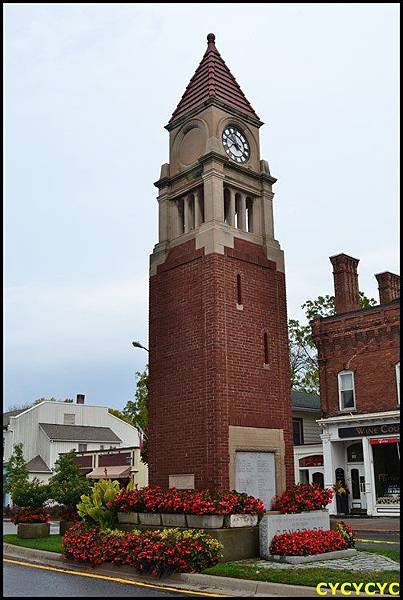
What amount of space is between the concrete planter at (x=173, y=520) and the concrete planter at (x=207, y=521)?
319 mm

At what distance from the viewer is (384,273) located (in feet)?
123

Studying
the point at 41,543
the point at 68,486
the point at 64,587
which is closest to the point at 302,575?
the point at 64,587

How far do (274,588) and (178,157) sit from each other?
13091 millimetres

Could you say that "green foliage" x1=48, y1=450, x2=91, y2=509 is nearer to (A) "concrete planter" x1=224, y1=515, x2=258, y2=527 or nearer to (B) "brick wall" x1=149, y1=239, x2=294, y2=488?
(B) "brick wall" x1=149, y1=239, x2=294, y2=488

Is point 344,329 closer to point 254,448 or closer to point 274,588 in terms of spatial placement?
point 254,448

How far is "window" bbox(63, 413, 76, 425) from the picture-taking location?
2265 inches

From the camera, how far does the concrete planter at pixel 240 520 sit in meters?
14.5

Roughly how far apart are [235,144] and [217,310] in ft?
18.6

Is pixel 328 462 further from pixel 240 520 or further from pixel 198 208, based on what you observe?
pixel 240 520

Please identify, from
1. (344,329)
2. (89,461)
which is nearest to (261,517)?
(344,329)

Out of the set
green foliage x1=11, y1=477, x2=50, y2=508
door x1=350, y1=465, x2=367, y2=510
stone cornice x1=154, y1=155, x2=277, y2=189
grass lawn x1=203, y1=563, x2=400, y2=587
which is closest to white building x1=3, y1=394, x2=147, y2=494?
door x1=350, y1=465, x2=367, y2=510

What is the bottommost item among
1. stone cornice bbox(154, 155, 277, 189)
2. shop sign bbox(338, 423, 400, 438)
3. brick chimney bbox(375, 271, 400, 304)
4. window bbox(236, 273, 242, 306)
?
shop sign bbox(338, 423, 400, 438)

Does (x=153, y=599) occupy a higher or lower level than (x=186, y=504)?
lower

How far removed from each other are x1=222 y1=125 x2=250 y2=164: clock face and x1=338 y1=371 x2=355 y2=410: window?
61.3 ft
